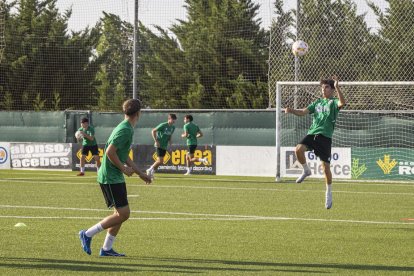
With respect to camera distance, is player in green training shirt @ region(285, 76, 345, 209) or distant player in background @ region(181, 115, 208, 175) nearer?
player in green training shirt @ region(285, 76, 345, 209)

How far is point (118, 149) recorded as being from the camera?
11.5 metres

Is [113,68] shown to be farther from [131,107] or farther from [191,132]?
[131,107]

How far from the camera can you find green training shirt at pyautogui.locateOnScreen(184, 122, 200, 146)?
109ft

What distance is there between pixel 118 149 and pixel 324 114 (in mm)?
7626

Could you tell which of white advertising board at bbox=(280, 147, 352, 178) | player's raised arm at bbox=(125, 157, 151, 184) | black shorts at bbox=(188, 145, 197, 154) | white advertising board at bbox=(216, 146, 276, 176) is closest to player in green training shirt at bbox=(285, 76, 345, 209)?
player's raised arm at bbox=(125, 157, 151, 184)

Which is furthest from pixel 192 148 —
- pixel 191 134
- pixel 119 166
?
pixel 119 166

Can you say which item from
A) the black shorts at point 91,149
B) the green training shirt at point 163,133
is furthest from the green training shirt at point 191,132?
the black shorts at point 91,149

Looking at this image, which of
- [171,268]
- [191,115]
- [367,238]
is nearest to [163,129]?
[191,115]

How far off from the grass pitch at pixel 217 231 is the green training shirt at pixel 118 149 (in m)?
0.98

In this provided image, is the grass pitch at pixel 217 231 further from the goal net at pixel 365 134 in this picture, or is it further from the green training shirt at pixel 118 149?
the goal net at pixel 365 134

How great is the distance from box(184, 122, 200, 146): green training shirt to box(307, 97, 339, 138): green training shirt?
14.8 metres

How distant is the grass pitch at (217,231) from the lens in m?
11.3

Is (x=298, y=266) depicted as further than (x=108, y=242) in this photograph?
No

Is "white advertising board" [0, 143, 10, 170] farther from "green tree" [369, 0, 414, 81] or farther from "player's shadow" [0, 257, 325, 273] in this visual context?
"player's shadow" [0, 257, 325, 273]
